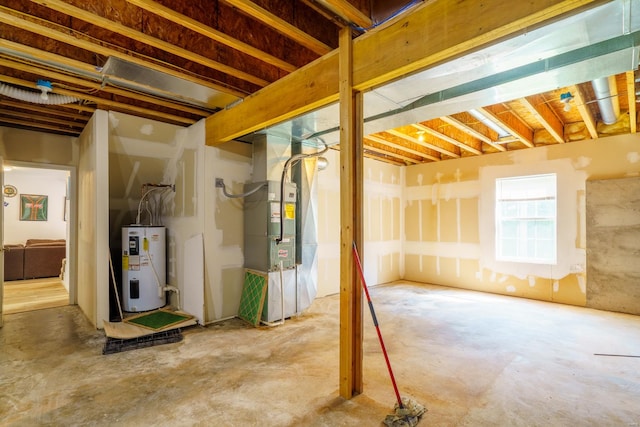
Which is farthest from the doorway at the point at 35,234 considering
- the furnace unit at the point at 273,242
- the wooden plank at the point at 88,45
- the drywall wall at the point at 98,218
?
the wooden plank at the point at 88,45

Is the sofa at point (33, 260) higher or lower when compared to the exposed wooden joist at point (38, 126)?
lower

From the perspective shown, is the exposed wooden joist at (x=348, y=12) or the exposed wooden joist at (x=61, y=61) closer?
the exposed wooden joist at (x=348, y=12)

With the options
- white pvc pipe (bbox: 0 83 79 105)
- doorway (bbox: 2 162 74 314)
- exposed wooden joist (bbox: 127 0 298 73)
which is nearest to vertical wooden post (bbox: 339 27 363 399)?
exposed wooden joist (bbox: 127 0 298 73)

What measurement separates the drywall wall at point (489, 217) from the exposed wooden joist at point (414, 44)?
4320 millimetres

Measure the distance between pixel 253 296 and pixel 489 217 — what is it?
14.7 feet

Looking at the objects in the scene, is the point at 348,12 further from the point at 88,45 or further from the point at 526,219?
the point at 526,219

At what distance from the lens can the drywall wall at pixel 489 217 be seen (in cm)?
466

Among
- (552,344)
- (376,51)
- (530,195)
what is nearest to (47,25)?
(376,51)

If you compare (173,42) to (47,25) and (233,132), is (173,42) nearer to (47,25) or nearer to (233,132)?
(47,25)

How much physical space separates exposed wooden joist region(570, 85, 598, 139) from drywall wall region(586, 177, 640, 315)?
2.56ft

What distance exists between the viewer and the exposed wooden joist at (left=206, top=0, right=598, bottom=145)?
4.99ft

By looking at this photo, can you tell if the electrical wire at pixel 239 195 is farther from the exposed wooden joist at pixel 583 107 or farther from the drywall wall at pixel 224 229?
the exposed wooden joist at pixel 583 107

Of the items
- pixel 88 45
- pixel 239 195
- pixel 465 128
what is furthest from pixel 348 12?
pixel 465 128

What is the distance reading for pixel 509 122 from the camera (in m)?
4.24
